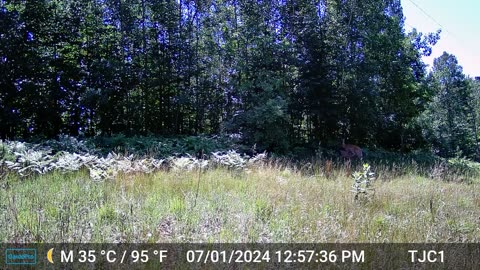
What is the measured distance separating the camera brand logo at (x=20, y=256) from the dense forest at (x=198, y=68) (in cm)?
818

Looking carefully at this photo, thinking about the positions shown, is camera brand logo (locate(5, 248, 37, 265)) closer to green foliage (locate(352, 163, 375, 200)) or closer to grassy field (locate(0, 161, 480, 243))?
grassy field (locate(0, 161, 480, 243))

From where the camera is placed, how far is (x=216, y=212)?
10.1ft

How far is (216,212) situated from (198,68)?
9839 millimetres

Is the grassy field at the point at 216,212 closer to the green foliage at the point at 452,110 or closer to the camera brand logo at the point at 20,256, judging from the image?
the camera brand logo at the point at 20,256

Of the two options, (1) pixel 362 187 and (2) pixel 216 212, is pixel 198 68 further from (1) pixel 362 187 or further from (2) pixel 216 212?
(2) pixel 216 212

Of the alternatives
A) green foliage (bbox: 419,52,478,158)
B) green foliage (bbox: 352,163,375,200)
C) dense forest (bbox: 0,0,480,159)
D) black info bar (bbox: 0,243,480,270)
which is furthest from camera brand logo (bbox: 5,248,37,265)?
green foliage (bbox: 419,52,478,158)

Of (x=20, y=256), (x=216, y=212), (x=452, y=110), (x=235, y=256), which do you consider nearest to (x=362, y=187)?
(x=216, y=212)

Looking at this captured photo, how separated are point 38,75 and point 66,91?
97 centimetres

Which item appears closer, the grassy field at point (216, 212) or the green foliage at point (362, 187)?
the grassy field at point (216, 212)

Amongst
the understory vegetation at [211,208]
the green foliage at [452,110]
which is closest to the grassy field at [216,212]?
the understory vegetation at [211,208]

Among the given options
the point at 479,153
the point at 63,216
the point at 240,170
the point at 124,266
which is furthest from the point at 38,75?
the point at 479,153

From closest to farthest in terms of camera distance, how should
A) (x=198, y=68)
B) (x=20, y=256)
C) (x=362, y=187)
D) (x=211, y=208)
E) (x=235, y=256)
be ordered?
(x=20, y=256) < (x=235, y=256) < (x=211, y=208) < (x=362, y=187) < (x=198, y=68)

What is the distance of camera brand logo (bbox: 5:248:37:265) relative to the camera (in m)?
2.08

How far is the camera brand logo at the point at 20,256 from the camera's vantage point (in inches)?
81.7
